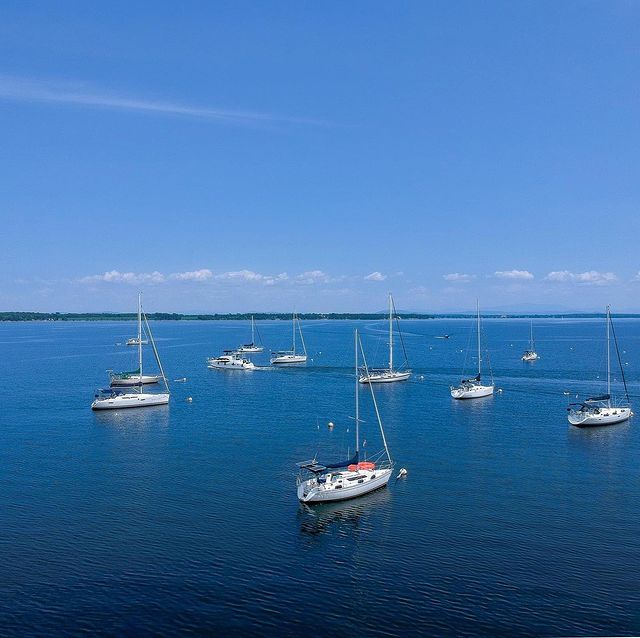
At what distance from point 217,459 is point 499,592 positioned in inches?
1438

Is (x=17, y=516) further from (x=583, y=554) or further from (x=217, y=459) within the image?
(x=583, y=554)

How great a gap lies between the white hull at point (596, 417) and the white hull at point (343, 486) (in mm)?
39690

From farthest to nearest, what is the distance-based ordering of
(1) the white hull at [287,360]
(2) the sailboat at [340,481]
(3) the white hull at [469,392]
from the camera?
(1) the white hull at [287,360]
(3) the white hull at [469,392]
(2) the sailboat at [340,481]

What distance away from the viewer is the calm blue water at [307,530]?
109ft

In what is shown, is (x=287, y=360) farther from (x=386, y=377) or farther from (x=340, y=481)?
(x=340, y=481)

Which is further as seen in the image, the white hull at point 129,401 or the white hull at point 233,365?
the white hull at point 233,365

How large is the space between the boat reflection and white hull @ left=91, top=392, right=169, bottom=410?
55.3 m

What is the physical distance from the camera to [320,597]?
3516cm

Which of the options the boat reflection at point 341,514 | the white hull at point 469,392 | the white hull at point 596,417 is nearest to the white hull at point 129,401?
→ the white hull at point 469,392

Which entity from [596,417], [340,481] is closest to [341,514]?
[340,481]

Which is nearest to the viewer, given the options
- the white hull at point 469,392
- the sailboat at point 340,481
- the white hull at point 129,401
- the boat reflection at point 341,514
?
the boat reflection at point 341,514

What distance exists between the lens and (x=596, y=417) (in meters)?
81.7

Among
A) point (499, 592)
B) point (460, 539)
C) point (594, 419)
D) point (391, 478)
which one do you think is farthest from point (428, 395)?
point (499, 592)

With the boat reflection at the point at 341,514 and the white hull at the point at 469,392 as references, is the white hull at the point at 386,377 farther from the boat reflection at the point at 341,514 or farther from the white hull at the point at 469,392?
the boat reflection at the point at 341,514
